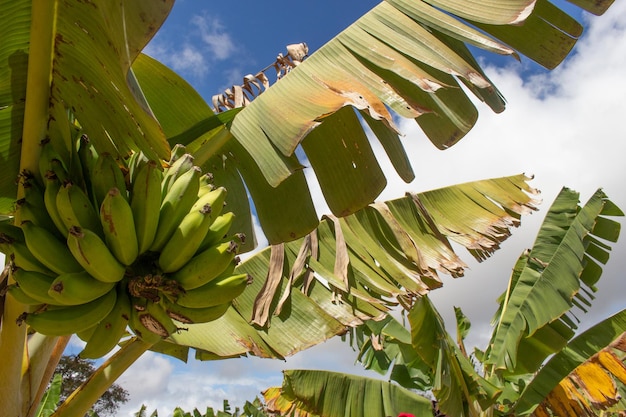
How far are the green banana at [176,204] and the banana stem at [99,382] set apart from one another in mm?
852

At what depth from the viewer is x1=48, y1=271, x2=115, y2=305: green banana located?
108cm

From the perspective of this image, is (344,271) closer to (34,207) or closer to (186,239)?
(186,239)

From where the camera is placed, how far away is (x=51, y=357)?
207 cm

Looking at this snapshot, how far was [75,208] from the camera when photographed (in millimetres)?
1148

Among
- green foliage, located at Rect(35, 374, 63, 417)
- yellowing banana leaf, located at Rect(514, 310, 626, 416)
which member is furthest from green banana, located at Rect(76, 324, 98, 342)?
yellowing banana leaf, located at Rect(514, 310, 626, 416)

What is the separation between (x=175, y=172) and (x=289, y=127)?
368 millimetres

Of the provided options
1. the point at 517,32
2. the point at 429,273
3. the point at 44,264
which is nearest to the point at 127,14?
the point at 44,264

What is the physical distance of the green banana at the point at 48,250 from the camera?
115 cm

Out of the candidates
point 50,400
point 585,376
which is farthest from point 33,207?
point 585,376

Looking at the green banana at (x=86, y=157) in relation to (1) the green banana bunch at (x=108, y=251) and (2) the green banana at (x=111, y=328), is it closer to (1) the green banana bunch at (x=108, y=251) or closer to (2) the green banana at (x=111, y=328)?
(1) the green banana bunch at (x=108, y=251)

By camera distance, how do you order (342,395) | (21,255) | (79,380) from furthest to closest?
(79,380) < (342,395) < (21,255)

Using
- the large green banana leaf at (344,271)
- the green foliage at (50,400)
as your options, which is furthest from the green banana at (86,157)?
the green foliage at (50,400)

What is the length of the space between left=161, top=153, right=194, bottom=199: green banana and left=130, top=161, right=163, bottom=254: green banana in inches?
4.9

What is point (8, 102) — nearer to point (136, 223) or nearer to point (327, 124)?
point (136, 223)
